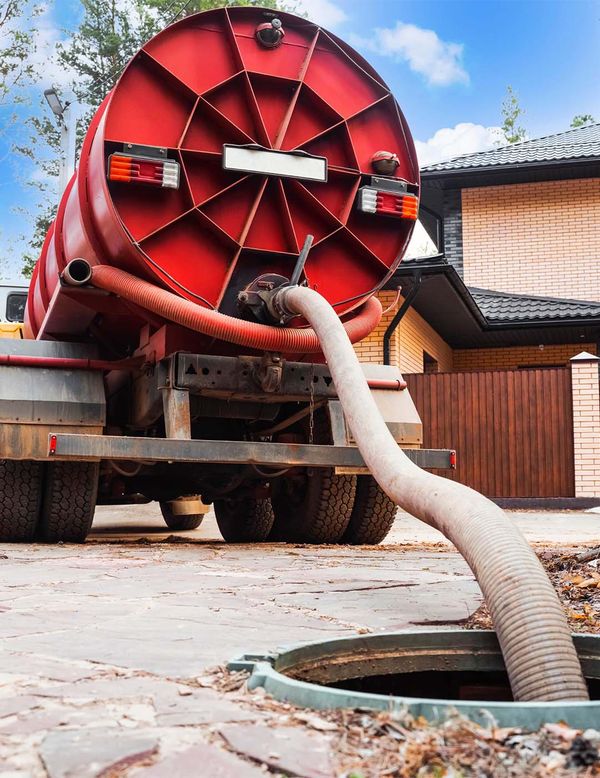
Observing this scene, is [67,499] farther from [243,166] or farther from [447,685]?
[447,685]

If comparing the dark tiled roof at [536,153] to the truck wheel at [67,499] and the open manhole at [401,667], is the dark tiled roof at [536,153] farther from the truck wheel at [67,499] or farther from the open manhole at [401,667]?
the open manhole at [401,667]

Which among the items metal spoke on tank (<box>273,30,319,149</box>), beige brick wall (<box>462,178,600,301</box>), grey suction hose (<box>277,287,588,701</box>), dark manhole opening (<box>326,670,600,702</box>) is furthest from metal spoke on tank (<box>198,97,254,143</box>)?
beige brick wall (<box>462,178,600,301</box>)

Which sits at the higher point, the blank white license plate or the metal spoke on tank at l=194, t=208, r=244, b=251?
the blank white license plate

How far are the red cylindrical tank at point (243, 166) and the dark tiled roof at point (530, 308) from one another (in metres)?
10.8

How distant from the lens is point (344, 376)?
4.30 metres

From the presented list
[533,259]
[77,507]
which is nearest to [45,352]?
[77,507]

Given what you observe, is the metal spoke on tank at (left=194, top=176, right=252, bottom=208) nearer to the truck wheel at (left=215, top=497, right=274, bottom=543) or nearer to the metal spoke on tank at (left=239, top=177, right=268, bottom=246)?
the metal spoke on tank at (left=239, top=177, right=268, bottom=246)

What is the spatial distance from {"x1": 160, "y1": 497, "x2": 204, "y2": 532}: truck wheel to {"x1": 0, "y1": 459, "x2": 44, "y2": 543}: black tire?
449cm

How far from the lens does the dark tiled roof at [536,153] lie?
18500 mm

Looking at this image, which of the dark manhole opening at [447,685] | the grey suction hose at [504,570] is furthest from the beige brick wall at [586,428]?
the dark manhole opening at [447,685]

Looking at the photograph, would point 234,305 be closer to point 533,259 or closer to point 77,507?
point 77,507

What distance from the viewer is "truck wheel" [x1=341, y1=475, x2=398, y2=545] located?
668 centimetres

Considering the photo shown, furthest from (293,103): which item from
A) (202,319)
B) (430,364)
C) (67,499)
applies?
(430,364)

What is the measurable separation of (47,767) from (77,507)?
15.9ft
